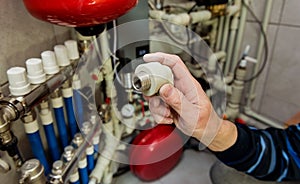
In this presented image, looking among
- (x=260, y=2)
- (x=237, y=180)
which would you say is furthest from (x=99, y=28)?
(x=260, y=2)

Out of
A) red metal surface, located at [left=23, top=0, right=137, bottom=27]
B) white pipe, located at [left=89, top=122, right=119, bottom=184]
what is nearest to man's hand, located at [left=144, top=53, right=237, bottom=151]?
red metal surface, located at [left=23, top=0, right=137, bottom=27]

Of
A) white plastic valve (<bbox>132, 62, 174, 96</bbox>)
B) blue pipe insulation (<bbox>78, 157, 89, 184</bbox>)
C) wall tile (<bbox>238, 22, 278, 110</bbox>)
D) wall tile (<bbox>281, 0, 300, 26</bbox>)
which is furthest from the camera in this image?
wall tile (<bbox>238, 22, 278, 110</bbox>)

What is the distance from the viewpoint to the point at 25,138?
0.58m

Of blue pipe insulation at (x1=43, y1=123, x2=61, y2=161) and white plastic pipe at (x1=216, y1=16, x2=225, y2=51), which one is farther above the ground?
white plastic pipe at (x1=216, y1=16, x2=225, y2=51)

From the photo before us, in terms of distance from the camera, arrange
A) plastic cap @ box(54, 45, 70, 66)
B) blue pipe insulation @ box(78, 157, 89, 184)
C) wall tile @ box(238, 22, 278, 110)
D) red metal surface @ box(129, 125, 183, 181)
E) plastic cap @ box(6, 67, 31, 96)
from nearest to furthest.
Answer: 1. plastic cap @ box(6, 67, 31, 96)
2. plastic cap @ box(54, 45, 70, 66)
3. blue pipe insulation @ box(78, 157, 89, 184)
4. red metal surface @ box(129, 125, 183, 181)
5. wall tile @ box(238, 22, 278, 110)

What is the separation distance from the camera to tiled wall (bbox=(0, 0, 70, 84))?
0.48 meters

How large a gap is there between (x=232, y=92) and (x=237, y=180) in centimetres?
49

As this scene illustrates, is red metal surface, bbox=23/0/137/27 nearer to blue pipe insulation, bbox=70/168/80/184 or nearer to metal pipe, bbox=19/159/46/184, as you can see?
A: metal pipe, bbox=19/159/46/184

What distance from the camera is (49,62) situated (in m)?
0.51

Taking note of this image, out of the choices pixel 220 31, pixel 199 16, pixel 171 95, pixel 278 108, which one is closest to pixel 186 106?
pixel 171 95

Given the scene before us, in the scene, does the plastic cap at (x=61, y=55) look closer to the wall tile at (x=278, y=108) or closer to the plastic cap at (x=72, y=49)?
the plastic cap at (x=72, y=49)

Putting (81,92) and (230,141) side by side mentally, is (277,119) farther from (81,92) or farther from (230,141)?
(81,92)

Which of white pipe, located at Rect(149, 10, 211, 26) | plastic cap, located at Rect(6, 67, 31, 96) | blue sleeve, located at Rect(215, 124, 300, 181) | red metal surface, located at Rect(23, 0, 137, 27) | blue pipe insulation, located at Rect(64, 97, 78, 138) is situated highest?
red metal surface, located at Rect(23, 0, 137, 27)

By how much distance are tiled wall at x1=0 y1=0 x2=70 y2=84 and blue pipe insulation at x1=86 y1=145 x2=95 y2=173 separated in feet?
1.09
